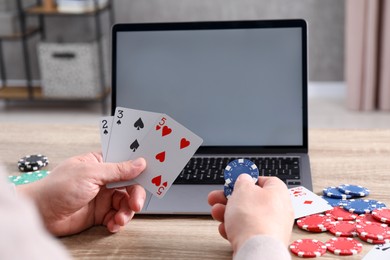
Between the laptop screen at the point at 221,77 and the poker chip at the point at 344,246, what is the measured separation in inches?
16.1

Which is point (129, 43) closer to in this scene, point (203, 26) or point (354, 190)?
point (203, 26)

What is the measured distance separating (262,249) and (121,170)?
0.34 metres

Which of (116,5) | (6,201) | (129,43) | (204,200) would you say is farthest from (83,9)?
(6,201)

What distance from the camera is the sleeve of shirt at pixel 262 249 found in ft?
2.87

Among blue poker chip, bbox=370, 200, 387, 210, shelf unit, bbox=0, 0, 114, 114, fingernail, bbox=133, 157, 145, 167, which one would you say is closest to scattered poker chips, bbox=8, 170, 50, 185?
fingernail, bbox=133, 157, 145, 167

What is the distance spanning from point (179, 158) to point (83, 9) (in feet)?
10.6

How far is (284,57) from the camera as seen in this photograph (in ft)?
4.82

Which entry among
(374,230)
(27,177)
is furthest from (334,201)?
(27,177)

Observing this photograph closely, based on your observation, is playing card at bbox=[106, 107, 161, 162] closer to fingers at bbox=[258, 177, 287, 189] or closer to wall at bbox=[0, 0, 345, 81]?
fingers at bbox=[258, 177, 287, 189]

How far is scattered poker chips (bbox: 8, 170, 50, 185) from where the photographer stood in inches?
53.0

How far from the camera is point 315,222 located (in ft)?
3.69

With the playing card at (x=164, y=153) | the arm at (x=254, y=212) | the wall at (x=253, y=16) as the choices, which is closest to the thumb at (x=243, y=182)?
the arm at (x=254, y=212)

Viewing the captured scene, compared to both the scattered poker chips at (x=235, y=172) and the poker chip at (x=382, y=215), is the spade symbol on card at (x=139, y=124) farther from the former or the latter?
the poker chip at (x=382, y=215)

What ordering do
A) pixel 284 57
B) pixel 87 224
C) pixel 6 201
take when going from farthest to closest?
pixel 284 57 < pixel 87 224 < pixel 6 201
